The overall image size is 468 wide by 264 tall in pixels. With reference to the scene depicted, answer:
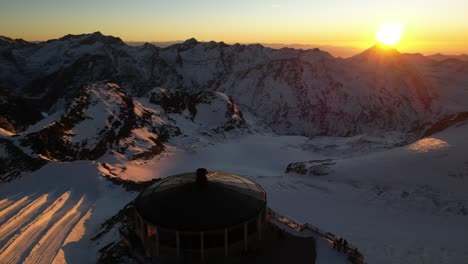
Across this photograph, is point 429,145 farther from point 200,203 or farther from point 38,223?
point 38,223

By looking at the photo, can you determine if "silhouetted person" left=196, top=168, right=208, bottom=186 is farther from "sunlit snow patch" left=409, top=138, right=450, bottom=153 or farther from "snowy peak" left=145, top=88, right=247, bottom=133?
"snowy peak" left=145, top=88, right=247, bottom=133

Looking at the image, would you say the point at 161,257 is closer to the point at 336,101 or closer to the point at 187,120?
the point at 187,120

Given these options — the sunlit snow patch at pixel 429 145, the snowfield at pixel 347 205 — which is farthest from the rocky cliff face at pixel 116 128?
the sunlit snow patch at pixel 429 145

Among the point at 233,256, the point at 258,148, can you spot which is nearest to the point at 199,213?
the point at 233,256

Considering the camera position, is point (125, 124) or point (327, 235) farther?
point (125, 124)

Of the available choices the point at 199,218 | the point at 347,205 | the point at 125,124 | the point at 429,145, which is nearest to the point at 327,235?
the point at 199,218

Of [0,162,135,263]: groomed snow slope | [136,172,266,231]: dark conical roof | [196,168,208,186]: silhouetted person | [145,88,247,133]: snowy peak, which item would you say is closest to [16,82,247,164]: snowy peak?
[145,88,247,133]: snowy peak
